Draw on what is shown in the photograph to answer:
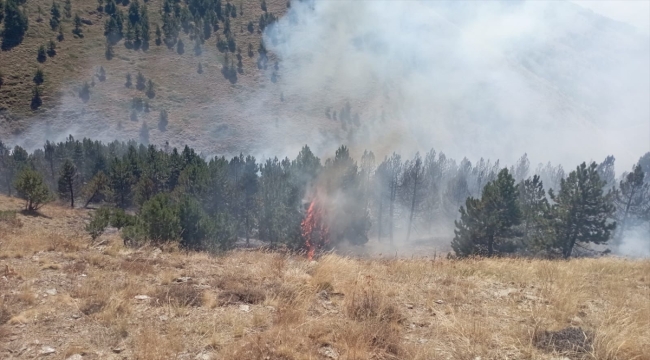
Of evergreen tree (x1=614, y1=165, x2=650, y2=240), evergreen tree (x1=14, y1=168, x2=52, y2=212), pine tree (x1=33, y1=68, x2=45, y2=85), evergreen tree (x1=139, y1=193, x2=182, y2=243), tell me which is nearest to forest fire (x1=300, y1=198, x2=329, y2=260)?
evergreen tree (x1=139, y1=193, x2=182, y2=243)

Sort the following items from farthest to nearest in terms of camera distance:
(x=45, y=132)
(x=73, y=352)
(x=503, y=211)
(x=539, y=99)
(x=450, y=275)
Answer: (x=539, y=99) < (x=45, y=132) < (x=503, y=211) < (x=450, y=275) < (x=73, y=352)

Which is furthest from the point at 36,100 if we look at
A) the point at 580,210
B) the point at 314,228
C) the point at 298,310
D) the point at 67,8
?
the point at 298,310

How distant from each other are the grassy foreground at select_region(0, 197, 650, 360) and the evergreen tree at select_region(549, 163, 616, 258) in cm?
3498

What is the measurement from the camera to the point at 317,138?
108 meters

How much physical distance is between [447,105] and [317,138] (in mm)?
51705

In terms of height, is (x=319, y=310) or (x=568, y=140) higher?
(x=568, y=140)

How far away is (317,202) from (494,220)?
2395 cm

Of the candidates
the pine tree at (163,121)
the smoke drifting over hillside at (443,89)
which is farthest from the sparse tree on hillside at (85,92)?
the smoke drifting over hillside at (443,89)

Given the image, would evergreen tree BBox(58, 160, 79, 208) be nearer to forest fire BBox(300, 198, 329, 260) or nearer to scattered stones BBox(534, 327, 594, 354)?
forest fire BBox(300, 198, 329, 260)

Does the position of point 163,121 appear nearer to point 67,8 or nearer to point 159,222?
point 67,8

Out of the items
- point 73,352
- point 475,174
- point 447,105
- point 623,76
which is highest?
point 623,76

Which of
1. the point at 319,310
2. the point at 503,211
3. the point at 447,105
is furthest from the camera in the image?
the point at 447,105

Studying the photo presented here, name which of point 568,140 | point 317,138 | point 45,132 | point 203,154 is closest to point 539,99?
point 568,140

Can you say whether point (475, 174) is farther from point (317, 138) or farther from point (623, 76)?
point (623, 76)
